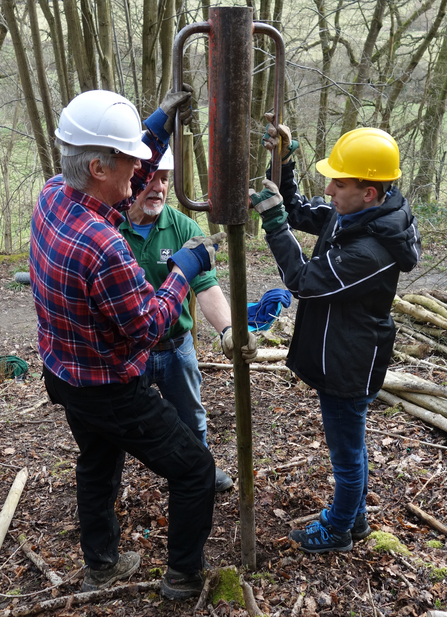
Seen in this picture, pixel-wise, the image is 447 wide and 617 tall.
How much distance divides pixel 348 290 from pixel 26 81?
8383 millimetres

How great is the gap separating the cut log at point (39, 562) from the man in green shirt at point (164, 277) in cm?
115

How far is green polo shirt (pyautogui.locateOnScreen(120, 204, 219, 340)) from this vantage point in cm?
297

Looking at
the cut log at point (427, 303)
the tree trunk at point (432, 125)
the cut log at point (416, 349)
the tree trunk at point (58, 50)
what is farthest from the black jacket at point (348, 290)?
the tree trunk at point (432, 125)

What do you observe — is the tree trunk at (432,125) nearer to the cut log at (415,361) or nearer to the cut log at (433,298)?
the cut log at (433,298)

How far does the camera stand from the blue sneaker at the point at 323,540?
2.88 m

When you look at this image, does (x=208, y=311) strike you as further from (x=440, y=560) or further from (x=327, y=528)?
(x=440, y=560)

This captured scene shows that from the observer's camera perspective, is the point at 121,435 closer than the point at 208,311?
Yes

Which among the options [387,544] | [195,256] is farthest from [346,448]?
[195,256]

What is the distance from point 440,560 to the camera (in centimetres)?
284

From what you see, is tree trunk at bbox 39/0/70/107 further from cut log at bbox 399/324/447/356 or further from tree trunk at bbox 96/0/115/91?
cut log at bbox 399/324/447/356

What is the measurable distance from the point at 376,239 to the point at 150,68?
22.8ft

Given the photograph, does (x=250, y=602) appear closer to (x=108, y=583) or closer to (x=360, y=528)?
(x=108, y=583)

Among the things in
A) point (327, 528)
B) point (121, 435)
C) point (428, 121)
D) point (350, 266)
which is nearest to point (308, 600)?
point (327, 528)

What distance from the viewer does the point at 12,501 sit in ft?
11.1
